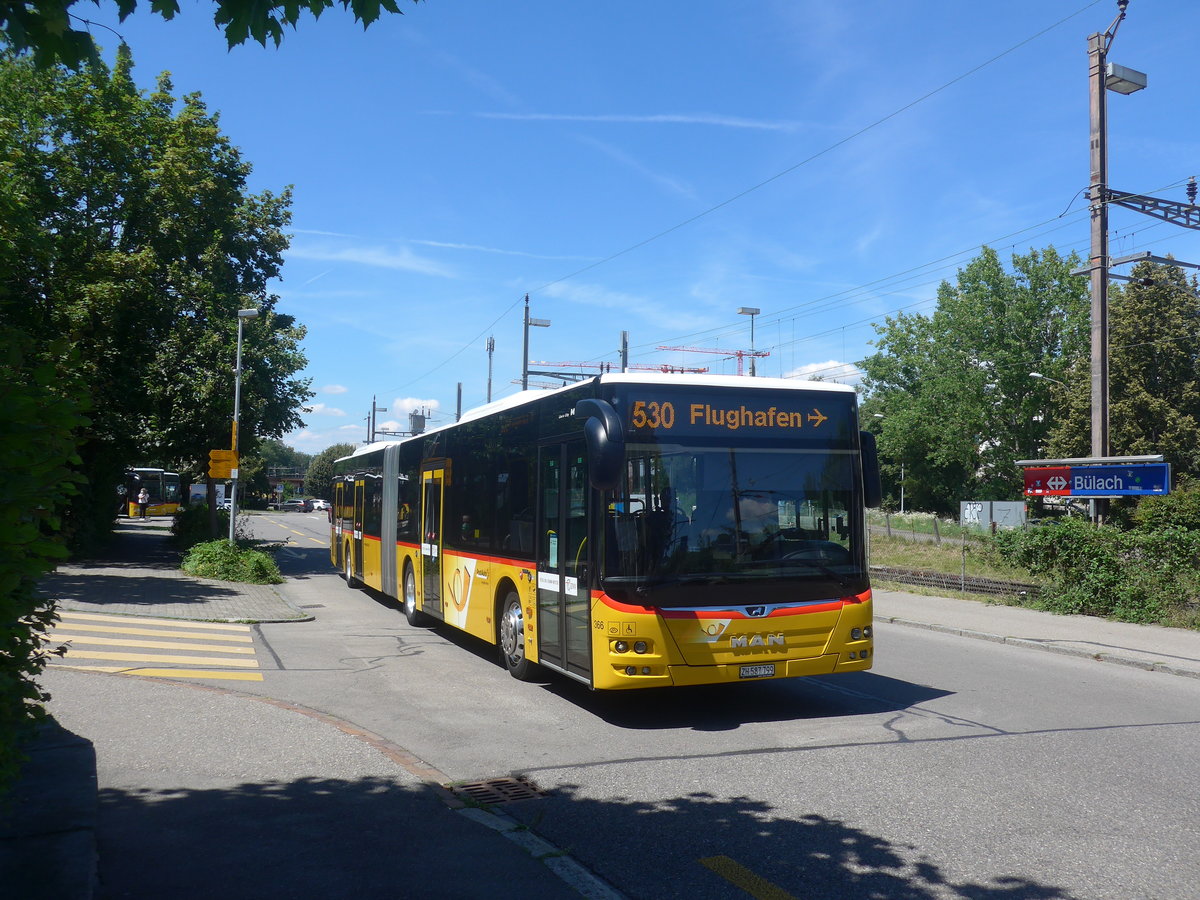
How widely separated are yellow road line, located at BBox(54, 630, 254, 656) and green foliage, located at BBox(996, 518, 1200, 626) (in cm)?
1253

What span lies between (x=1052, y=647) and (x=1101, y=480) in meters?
6.24

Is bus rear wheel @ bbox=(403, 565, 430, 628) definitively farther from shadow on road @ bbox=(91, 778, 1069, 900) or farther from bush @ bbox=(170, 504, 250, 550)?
bush @ bbox=(170, 504, 250, 550)

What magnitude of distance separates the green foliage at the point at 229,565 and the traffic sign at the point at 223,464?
6.83ft

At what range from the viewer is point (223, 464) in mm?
24453

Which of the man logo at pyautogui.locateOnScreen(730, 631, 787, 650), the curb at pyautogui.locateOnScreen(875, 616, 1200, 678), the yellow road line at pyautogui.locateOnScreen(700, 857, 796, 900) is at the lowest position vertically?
the yellow road line at pyautogui.locateOnScreen(700, 857, 796, 900)


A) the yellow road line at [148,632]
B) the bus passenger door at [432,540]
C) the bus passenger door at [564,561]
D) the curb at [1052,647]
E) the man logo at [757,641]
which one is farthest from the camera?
the bus passenger door at [432,540]

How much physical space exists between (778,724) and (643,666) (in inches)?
50.9

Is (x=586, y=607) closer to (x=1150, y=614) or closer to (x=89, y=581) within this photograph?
(x=1150, y=614)

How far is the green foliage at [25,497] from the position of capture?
3.34 metres

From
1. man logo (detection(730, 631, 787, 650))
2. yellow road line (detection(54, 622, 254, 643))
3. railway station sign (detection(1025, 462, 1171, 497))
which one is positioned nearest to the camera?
man logo (detection(730, 631, 787, 650))

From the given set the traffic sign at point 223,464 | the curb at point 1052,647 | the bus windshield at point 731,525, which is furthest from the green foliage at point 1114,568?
the traffic sign at point 223,464

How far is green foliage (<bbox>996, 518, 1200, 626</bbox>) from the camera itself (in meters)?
14.7

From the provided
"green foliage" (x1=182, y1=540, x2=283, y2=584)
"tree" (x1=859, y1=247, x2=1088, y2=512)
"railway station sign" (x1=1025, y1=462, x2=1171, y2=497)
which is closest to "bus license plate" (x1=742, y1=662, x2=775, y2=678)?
"railway station sign" (x1=1025, y1=462, x2=1171, y2=497)

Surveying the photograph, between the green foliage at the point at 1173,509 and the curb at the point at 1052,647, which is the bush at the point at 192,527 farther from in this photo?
the green foliage at the point at 1173,509
